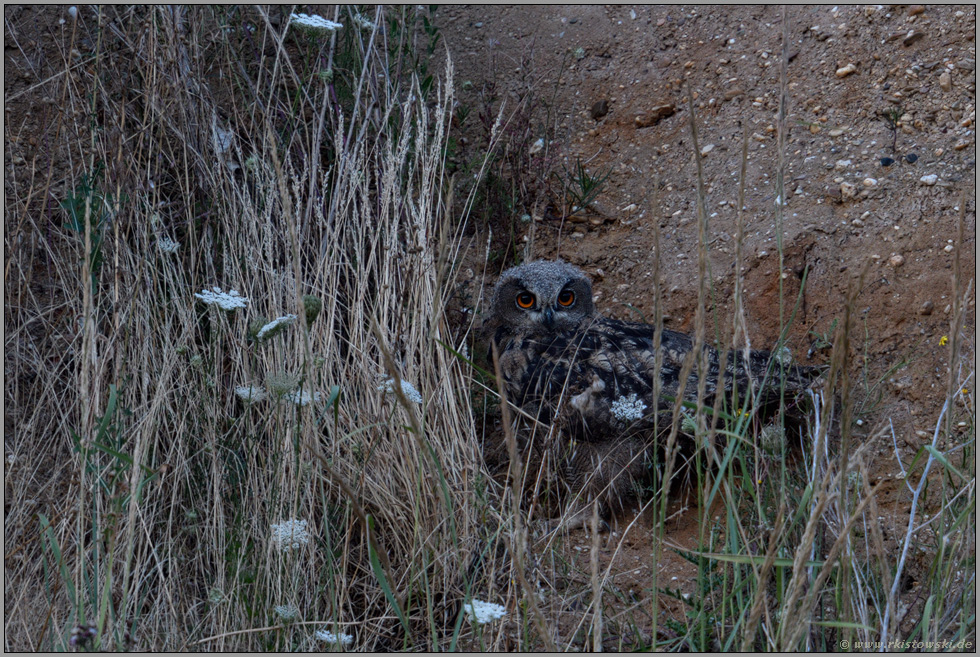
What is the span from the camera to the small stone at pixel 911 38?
12.3ft

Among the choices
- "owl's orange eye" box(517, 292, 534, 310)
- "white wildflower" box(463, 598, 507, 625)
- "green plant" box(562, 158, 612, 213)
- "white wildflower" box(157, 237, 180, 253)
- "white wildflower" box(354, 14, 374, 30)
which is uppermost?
"white wildflower" box(354, 14, 374, 30)

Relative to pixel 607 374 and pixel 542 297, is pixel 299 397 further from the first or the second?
pixel 542 297

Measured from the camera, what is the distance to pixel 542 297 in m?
3.58

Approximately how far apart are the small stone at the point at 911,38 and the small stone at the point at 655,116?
3.75ft

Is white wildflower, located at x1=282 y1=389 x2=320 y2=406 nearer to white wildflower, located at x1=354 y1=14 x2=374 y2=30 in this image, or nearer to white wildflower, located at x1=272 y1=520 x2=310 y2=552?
white wildflower, located at x1=272 y1=520 x2=310 y2=552

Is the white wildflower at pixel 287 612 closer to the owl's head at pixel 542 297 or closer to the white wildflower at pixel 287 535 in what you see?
the white wildflower at pixel 287 535

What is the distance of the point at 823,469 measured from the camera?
212 cm

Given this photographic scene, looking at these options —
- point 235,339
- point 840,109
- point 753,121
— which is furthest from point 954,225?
point 235,339

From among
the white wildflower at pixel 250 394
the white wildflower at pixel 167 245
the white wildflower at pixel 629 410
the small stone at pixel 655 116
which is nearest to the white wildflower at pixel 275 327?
the white wildflower at pixel 250 394

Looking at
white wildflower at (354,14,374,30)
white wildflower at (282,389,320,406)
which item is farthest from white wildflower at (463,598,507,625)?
white wildflower at (354,14,374,30)

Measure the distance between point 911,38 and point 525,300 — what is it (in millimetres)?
2298

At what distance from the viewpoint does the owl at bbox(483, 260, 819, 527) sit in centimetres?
312

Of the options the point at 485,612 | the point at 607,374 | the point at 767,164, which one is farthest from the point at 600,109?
the point at 485,612

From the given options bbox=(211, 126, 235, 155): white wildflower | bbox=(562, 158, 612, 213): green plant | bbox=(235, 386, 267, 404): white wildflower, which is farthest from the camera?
bbox=(562, 158, 612, 213): green plant
